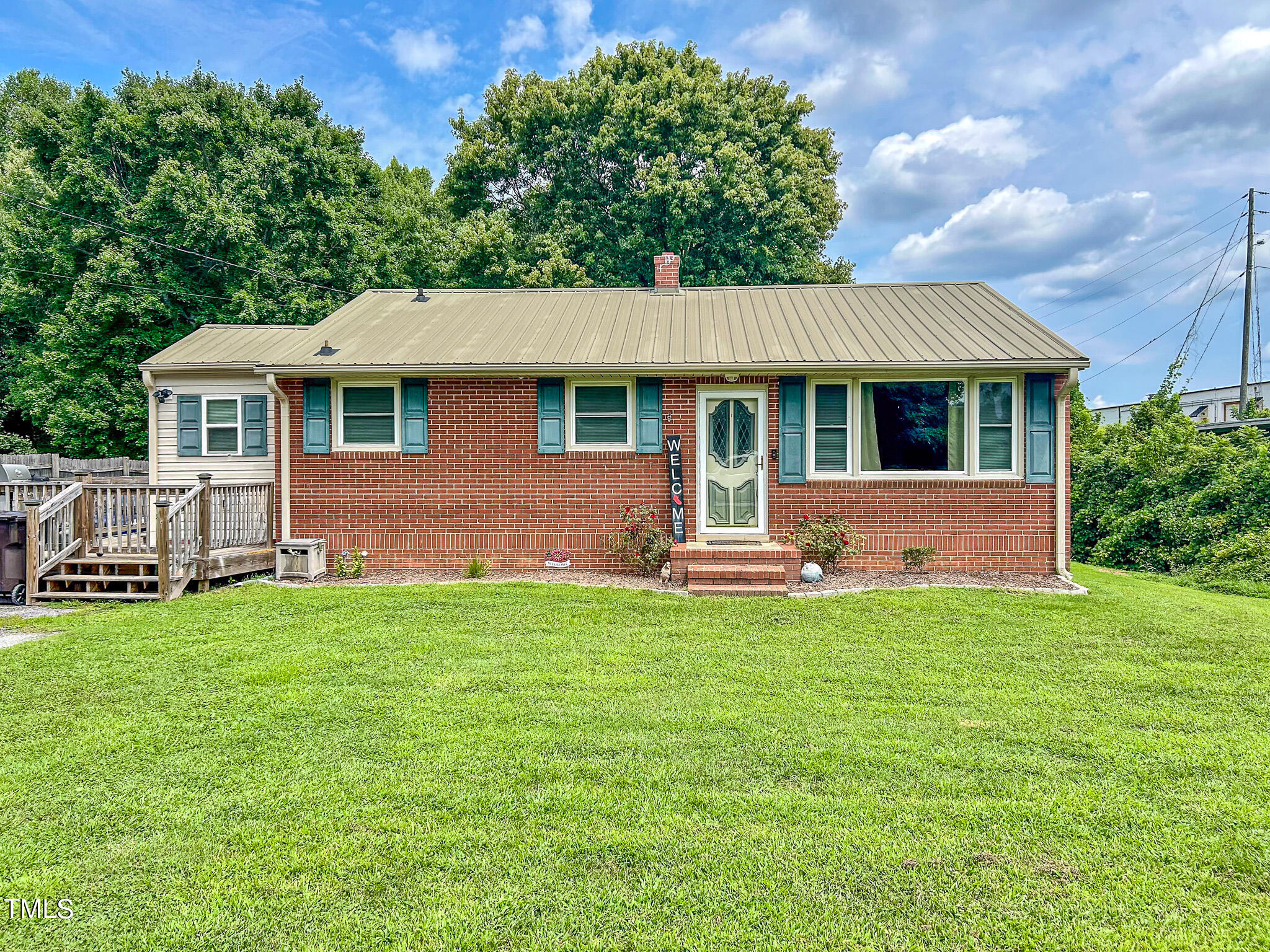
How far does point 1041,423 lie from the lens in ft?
26.3

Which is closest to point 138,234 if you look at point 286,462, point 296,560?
point 286,462

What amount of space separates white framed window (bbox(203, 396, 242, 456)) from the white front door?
803 centimetres

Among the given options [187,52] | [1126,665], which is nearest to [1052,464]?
[1126,665]

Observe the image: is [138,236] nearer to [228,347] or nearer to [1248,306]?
[228,347]

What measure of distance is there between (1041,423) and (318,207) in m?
18.2

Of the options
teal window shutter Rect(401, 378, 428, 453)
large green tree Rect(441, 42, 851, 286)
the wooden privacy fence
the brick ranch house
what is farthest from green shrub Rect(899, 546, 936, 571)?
the wooden privacy fence

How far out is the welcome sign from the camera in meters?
8.23

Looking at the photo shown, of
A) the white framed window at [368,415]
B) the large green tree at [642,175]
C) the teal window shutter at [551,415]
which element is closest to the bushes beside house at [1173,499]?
the teal window shutter at [551,415]

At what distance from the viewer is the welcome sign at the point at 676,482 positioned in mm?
8227

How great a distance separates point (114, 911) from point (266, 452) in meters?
9.85

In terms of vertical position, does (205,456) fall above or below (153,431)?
below

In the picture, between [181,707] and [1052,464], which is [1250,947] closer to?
[181,707]

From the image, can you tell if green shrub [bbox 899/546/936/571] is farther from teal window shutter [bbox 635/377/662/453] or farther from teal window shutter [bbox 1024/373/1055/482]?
teal window shutter [bbox 635/377/662/453]

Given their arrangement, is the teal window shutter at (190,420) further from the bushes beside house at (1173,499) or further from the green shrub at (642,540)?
Result: the bushes beside house at (1173,499)
